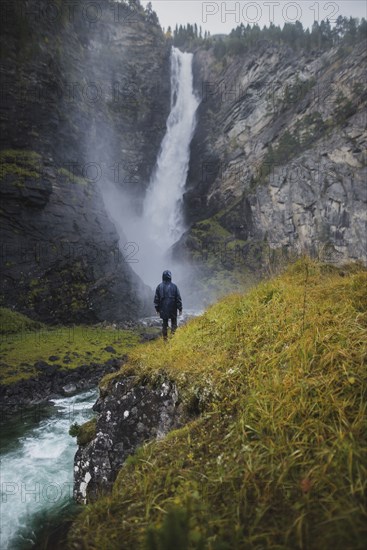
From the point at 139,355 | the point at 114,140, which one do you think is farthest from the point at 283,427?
the point at 114,140

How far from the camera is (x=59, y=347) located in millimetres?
19359

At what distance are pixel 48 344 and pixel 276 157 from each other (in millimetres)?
43151

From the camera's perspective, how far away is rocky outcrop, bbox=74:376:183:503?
180 inches

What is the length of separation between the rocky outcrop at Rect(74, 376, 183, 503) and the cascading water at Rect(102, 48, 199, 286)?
39.5m

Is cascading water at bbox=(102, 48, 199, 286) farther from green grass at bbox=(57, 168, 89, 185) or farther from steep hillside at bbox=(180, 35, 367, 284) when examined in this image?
green grass at bbox=(57, 168, 89, 185)

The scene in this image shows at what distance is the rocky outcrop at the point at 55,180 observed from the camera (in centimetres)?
2595

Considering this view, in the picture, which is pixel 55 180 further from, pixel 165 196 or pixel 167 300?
pixel 167 300

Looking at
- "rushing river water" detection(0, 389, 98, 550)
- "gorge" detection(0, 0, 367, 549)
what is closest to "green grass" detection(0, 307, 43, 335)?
"gorge" detection(0, 0, 367, 549)

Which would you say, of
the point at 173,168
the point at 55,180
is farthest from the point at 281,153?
the point at 55,180

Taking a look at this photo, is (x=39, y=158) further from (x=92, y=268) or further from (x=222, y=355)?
(x=222, y=355)

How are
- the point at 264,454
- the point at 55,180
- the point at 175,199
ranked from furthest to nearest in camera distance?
the point at 175,199
the point at 55,180
the point at 264,454

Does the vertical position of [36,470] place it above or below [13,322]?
below

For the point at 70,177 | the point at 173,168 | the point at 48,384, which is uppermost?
the point at 173,168

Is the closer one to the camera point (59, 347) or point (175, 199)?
point (59, 347)
